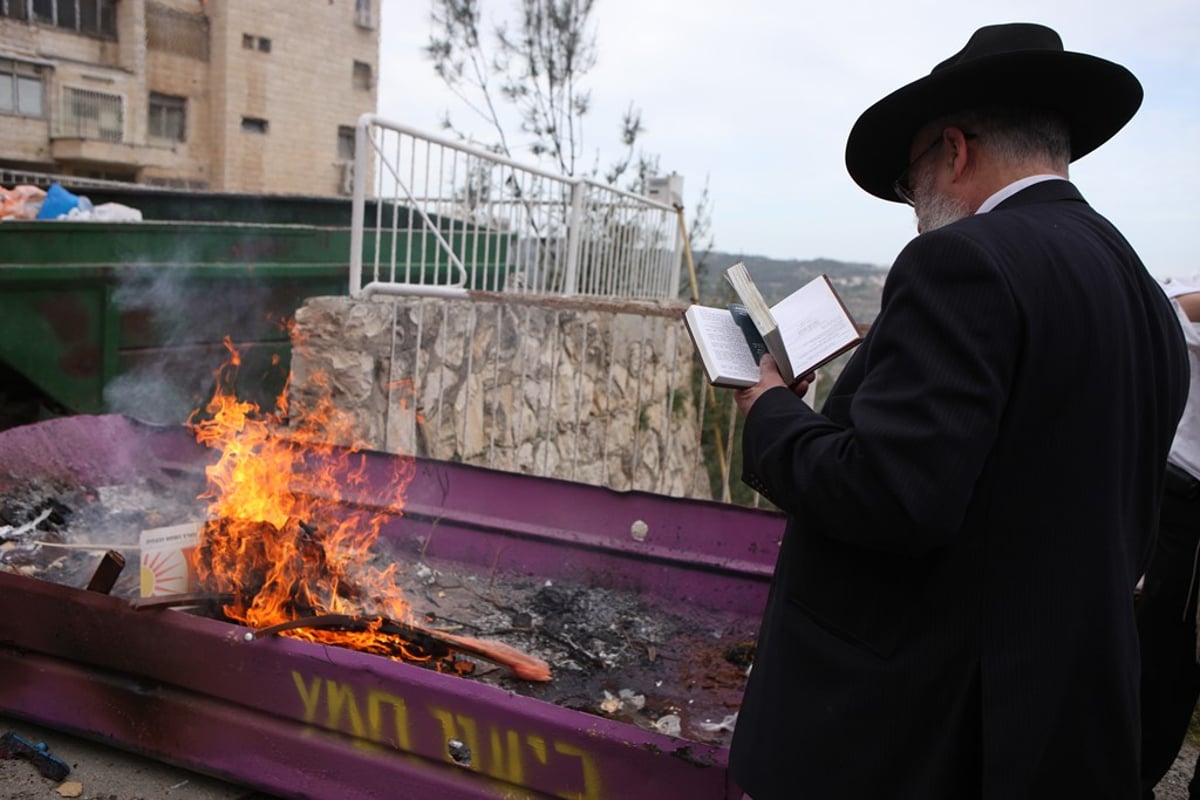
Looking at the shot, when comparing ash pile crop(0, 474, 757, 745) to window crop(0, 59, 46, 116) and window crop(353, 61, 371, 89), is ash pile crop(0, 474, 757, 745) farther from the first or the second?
window crop(353, 61, 371, 89)

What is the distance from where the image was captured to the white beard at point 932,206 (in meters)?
1.73

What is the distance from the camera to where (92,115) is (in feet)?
84.4

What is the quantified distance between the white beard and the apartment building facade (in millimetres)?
27225

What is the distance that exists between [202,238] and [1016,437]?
21.3 feet

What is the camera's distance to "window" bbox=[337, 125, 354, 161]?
3095cm

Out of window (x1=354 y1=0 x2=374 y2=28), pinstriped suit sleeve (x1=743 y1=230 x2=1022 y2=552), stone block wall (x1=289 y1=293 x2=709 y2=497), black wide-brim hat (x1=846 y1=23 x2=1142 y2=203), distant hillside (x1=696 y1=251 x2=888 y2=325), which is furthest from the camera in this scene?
window (x1=354 y1=0 x2=374 y2=28)

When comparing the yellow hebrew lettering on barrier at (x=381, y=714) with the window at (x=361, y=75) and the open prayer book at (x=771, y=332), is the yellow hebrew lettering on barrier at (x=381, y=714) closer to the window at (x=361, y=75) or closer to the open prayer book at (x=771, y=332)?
the open prayer book at (x=771, y=332)

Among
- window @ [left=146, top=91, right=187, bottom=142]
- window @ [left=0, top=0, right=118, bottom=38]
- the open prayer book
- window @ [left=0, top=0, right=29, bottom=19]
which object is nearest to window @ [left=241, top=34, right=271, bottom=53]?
window @ [left=146, top=91, right=187, bottom=142]

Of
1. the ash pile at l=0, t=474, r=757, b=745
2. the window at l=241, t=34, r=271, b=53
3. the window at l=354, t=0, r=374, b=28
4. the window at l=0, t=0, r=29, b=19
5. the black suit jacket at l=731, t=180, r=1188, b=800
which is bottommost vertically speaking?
the ash pile at l=0, t=474, r=757, b=745

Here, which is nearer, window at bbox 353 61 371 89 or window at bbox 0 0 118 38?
window at bbox 0 0 118 38

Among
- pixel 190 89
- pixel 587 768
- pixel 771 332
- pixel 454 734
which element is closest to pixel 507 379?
pixel 454 734

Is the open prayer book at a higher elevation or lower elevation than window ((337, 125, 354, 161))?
lower

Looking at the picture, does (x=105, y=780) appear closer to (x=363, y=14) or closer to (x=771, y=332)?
(x=771, y=332)

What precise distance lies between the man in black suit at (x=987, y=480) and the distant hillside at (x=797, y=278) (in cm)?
29
